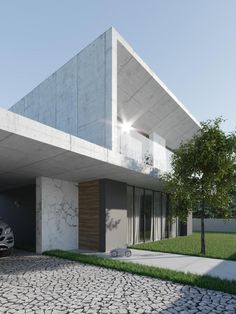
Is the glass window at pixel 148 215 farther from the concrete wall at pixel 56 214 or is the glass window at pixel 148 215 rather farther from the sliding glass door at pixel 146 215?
the concrete wall at pixel 56 214

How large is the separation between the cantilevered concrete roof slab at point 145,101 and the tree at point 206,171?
3881mm

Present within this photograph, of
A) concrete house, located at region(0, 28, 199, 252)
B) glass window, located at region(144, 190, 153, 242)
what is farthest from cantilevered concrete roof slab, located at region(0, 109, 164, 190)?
glass window, located at region(144, 190, 153, 242)

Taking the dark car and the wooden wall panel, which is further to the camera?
the wooden wall panel

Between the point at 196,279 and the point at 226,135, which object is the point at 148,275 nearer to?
the point at 196,279

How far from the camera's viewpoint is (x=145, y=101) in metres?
15.5

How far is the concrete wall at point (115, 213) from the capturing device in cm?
1195

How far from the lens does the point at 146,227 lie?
52.6 feet

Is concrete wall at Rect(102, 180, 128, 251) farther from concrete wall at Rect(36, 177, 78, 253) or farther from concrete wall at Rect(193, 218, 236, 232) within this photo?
concrete wall at Rect(193, 218, 236, 232)

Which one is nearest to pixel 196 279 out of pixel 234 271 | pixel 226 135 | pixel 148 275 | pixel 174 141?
pixel 148 275

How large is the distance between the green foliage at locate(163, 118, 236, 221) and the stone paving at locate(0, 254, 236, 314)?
16.8 ft

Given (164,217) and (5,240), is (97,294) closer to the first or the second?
(5,240)

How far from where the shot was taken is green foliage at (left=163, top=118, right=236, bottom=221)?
35.9 feet

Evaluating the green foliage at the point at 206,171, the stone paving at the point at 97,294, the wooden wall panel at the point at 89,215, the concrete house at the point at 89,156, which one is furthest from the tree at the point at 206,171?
the stone paving at the point at 97,294

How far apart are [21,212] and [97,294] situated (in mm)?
10552
